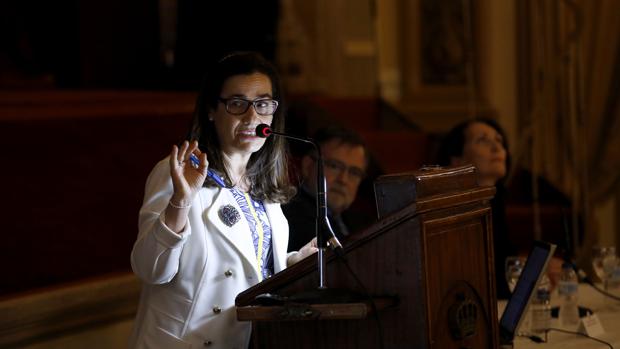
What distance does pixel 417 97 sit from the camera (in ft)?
24.4

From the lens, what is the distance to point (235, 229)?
2.30 m

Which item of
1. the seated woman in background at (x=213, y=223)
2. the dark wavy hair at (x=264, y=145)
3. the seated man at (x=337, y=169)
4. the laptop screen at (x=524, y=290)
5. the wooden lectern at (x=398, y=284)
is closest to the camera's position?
the wooden lectern at (x=398, y=284)

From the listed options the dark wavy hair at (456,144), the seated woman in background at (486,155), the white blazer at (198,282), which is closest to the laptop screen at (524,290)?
the white blazer at (198,282)

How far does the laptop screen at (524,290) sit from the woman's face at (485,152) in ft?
3.40

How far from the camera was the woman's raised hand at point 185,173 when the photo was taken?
2096 mm

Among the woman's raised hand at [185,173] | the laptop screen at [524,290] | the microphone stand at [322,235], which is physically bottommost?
the laptop screen at [524,290]

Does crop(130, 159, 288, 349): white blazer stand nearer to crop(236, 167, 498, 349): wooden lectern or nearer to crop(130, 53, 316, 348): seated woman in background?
crop(130, 53, 316, 348): seated woman in background

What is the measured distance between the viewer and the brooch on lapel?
90.4 inches

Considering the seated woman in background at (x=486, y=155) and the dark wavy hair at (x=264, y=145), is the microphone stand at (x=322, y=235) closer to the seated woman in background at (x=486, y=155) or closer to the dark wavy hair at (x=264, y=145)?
the dark wavy hair at (x=264, y=145)

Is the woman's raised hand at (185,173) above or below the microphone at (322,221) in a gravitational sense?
above

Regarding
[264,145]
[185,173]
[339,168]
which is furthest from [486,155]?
[185,173]

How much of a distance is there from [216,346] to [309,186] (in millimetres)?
1188

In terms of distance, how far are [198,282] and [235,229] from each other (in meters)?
0.15

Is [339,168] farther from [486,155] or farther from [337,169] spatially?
[486,155]
